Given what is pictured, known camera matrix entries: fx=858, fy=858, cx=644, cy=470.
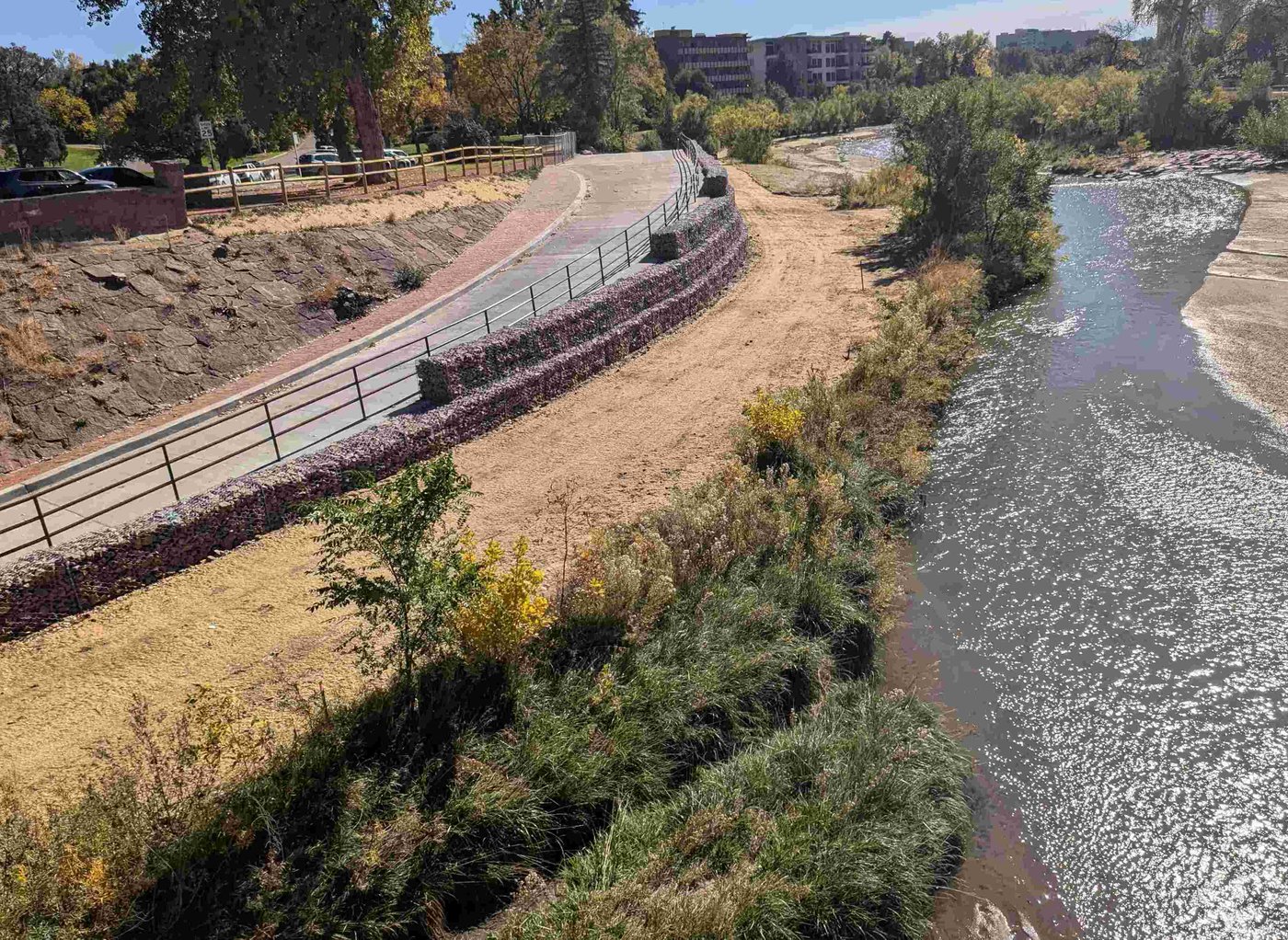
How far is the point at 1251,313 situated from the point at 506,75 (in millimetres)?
56162

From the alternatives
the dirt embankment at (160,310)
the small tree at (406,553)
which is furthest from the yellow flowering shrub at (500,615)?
the dirt embankment at (160,310)

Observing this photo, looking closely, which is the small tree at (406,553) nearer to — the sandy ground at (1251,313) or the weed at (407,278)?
the sandy ground at (1251,313)

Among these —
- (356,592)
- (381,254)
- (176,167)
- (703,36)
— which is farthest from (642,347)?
(703,36)

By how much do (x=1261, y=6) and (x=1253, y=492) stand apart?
102m

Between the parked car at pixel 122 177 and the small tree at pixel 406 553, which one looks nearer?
the small tree at pixel 406 553

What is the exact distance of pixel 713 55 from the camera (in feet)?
505

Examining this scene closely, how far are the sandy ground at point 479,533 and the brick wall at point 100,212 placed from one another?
1284 cm

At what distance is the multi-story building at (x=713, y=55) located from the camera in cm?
15075

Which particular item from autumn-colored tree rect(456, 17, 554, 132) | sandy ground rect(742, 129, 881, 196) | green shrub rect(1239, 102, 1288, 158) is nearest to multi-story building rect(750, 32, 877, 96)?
sandy ground rect(742, 129, 881, 196)

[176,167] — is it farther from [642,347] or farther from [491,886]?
[491,886]

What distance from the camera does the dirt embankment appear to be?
17812mm

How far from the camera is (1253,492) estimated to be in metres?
15.4

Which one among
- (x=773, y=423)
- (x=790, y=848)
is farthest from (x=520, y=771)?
(x=773, y=423)

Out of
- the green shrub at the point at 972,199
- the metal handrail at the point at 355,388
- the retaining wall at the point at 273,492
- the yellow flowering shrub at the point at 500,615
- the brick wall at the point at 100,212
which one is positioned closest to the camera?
the yellow flowering shrub at the point at 500,615
